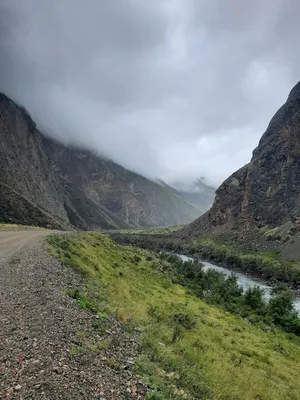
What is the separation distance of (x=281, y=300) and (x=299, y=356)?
1544 centimetres

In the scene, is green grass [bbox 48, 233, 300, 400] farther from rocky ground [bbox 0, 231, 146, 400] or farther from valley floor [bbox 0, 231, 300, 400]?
rocky ground [bbox 0, 231, 146, 400]

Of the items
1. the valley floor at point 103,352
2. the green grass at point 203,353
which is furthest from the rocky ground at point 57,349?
the green grass at point 203,353

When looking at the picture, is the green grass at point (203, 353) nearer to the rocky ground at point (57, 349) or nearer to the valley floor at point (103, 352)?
the valley floor at point (103, 352)

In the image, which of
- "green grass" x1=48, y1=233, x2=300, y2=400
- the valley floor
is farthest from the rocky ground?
"green grass" x1=48, y1=233, x2=300, y2=400

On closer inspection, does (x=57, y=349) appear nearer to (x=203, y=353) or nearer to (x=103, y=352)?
(x=103, y=352)

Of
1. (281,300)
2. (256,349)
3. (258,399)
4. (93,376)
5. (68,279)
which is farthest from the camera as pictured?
(281,300)

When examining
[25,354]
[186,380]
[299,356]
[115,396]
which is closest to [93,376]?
[115,396]

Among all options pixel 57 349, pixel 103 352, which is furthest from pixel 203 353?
pixel 57 349

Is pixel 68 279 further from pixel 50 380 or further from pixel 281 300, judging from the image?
pixel 281 300

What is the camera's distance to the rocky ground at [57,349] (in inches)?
371

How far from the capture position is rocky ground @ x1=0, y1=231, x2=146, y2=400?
371 inches

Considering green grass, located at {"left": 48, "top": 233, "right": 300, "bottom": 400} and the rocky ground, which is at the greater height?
the rocky ground

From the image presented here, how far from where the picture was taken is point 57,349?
1156 centimetres

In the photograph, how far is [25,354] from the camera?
10664mm
